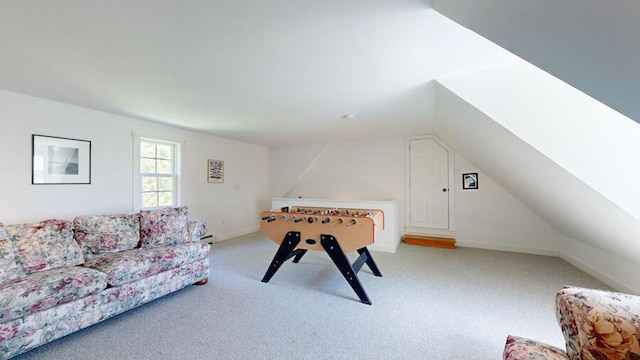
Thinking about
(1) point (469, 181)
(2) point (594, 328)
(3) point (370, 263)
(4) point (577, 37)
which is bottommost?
(3) point (370, 263)

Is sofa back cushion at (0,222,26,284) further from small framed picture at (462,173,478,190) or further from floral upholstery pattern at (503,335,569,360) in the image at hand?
small framed picture at (462,173,478,190)

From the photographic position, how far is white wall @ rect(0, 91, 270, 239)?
2602mm

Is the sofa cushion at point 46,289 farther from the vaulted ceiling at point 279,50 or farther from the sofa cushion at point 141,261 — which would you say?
the vaulted ceiling at point 279,50

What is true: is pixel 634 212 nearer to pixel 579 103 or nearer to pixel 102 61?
pixel 579 103

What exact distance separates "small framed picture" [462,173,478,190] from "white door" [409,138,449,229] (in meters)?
0.28

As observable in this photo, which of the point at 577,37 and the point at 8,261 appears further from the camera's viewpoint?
the point at 8,261

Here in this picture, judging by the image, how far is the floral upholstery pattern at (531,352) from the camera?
998 millimetres

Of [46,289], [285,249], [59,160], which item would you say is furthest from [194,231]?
[59,160]

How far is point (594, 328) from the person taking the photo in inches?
36.8

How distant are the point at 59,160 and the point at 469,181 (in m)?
6.09

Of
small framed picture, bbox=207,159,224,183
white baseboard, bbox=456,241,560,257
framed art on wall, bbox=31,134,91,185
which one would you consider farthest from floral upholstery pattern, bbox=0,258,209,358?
white baseboard, bbox=456,241,560,257

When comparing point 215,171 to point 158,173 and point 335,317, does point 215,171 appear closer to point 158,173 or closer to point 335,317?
point 158,173

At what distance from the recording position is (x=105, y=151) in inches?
131

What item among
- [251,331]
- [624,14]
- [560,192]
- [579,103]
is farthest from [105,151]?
[560,192]
